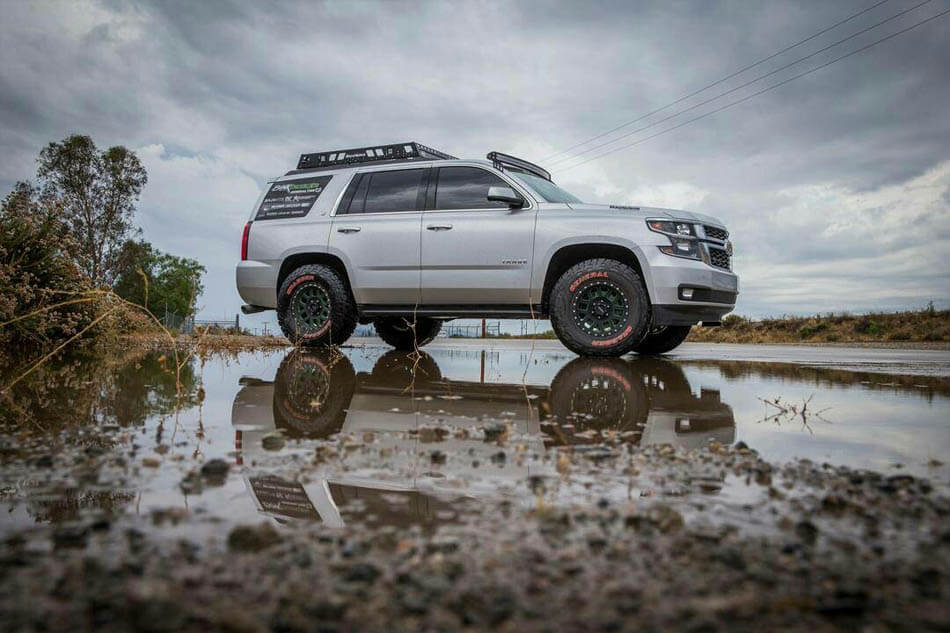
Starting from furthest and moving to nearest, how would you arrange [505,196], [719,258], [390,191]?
1. [390,191]
2. [719,258]
3. [505,196]

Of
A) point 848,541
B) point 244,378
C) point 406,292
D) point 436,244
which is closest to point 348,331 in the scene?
point 406,292

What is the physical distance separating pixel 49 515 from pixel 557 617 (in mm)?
1412

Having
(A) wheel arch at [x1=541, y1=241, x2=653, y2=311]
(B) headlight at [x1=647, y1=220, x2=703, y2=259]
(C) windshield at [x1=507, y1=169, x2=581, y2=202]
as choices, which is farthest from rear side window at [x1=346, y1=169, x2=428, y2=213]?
(B) headlight at [x1=647, y1=220, x2=703, y2=259]

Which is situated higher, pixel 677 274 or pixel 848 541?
pixel 677 274

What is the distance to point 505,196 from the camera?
733cm

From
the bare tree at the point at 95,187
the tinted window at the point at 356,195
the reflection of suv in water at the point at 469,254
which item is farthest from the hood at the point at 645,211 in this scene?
the bare tree at the point at 95,187

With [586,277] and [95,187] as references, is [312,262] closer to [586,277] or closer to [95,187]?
[586,277]

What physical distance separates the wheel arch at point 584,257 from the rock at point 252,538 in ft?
19.3

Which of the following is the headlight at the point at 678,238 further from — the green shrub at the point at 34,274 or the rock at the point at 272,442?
the green shrub at the point at 34,274

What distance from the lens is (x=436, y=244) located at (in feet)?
26.1

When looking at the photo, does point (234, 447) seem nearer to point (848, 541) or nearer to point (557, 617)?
point (557, 617)

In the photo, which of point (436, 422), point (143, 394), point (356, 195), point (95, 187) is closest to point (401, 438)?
point (436, 422)

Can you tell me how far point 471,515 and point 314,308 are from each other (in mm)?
7253

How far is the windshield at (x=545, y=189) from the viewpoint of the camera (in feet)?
25.7
